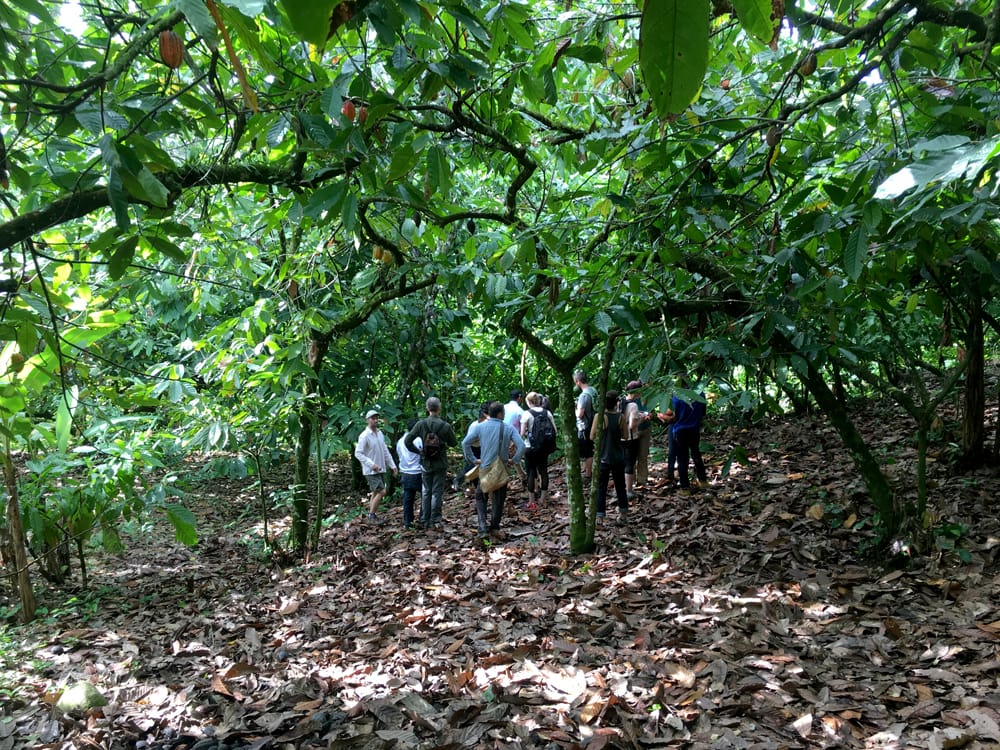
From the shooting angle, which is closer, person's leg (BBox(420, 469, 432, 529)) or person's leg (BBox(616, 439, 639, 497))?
person's leg (BBox(616, 439, 639, 497))

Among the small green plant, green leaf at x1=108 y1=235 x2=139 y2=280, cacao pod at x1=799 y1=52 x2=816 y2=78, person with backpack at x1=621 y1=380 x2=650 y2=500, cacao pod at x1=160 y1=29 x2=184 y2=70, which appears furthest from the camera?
person with backpack at x1=621 y1=380 x2=650 y2=500

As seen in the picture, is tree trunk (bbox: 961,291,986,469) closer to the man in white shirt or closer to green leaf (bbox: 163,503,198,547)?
the man in white shirt

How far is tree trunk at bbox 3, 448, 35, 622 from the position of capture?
5.07 meters

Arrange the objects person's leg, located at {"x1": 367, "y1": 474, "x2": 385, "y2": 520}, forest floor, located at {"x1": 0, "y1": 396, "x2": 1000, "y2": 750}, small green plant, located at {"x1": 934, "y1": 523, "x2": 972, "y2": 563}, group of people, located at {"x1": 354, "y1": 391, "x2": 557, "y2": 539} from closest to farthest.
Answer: forest floor, located at {"x1": 0, "y1": 396, "x2": 1000, "y2": 750}, small green plant, located at {"x1": 934, "y1": 523, "x2": 972, "y2": 563}, group of people, located at {"x1": 354, "y1": 391, "x2": 557, "y2": 539}, person's leg, located at {"x1": 367, "y1": 474, "x2": 385, "y2": 520}

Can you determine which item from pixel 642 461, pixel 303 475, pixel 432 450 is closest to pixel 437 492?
pixel 432 450

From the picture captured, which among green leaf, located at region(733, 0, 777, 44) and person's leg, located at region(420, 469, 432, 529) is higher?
green leaf, located at region(733, 0, 777, 44)

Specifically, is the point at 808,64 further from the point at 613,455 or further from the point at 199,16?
the point at 613,455

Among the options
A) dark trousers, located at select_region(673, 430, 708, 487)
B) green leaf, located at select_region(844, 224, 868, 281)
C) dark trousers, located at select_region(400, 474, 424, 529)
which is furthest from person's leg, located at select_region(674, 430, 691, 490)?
green leaf, located at select_region(844, 224, 868, 281)

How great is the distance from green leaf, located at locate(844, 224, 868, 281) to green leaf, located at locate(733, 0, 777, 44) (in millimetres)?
1760

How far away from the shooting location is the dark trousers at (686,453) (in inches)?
283

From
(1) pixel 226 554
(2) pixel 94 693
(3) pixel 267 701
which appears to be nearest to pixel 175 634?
(2) pixel 94 693

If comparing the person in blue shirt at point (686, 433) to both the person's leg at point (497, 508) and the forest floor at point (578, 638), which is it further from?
the person's leg at point (497, 508)

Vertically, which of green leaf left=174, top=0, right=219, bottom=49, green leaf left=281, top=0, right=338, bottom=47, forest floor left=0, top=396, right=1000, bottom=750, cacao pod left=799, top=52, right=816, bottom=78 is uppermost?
cacao pod left=799, top=52, right=816, bottom=78

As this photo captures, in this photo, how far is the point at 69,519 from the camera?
5.67 meters
